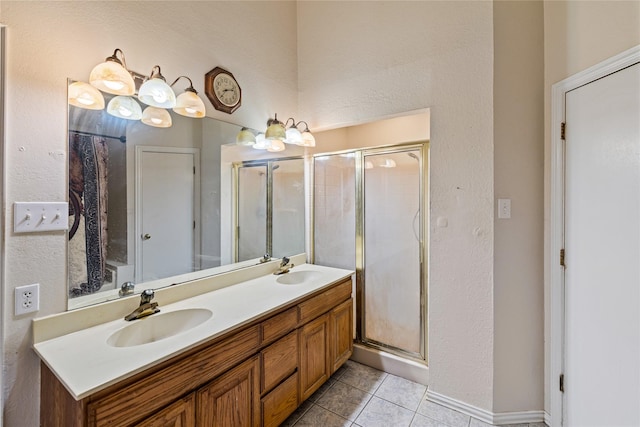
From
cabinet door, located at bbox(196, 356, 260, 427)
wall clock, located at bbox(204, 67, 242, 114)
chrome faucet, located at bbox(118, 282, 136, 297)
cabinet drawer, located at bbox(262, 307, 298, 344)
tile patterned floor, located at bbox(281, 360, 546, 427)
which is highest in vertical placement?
wall clock, located at bbox(204, 67, 242, 114)

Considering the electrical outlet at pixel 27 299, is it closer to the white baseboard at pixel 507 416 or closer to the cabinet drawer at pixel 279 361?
the cabinet drawer at pixel 279 361

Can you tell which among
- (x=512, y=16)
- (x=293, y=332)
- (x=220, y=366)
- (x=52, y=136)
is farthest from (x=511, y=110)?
Result: (x=52, y=136)

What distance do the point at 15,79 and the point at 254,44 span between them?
152cm

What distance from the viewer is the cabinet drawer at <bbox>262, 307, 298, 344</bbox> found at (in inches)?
58.1

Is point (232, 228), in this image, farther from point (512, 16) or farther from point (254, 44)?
point (512, 16)

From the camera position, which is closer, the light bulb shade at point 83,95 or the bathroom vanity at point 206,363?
the bathroom vanity at point 206,363

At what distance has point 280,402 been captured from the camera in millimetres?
1568

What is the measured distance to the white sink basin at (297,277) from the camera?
2215 millimetres

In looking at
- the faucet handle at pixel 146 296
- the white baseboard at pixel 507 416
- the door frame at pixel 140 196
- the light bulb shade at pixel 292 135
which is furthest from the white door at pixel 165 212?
the white baseboard at pixel 507 416

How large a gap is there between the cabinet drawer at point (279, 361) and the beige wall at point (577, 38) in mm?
1556

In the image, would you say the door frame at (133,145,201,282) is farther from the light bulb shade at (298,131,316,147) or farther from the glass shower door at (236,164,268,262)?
the light bulb shade at (298,131,316,147)

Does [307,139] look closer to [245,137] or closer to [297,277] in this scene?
[245,137]

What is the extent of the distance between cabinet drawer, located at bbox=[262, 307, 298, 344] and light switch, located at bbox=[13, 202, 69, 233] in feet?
3.40

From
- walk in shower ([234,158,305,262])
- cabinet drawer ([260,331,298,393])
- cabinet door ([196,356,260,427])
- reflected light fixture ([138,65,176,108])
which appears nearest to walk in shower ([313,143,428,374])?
walk in shower ([234,158,305,262])
